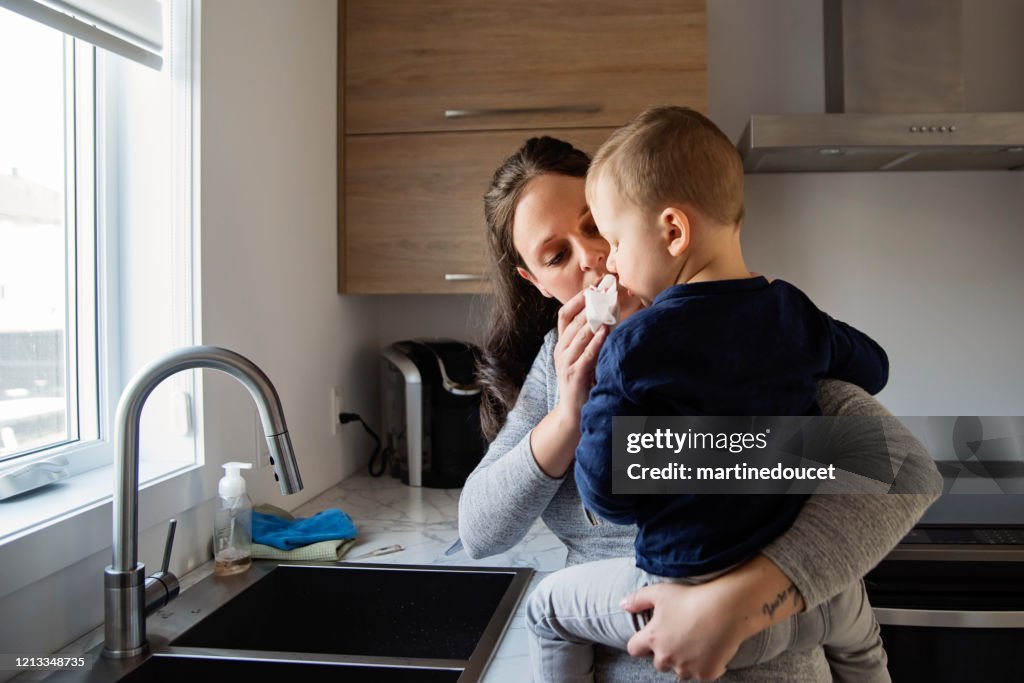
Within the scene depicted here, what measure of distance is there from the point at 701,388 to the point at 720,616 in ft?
0.61

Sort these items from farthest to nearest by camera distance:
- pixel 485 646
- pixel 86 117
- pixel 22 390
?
pixel 86 117, pixel 22 390, pixel 485 646

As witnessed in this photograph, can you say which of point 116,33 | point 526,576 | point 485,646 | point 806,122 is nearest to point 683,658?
point 485,646

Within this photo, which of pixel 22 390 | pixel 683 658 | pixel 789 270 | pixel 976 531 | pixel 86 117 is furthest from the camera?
pixel 789 270

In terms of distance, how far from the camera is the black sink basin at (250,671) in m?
1.04

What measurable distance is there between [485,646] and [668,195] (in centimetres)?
67

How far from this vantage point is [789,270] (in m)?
2.32

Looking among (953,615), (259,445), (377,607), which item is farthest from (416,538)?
(953,615)

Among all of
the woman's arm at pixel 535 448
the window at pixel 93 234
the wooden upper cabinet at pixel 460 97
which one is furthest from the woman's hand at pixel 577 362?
the wooden upper cabinet at pixel 460 97

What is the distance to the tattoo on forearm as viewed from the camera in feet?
2.06

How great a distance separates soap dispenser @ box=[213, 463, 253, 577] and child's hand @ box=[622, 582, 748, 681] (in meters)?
0.89

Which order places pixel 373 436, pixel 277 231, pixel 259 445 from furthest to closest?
pixel 373 436
pixel 277 231
pixel 259 445

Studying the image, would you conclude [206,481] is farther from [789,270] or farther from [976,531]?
[789,270]

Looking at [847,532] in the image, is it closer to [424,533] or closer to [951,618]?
[951,618]

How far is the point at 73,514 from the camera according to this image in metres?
1.05
